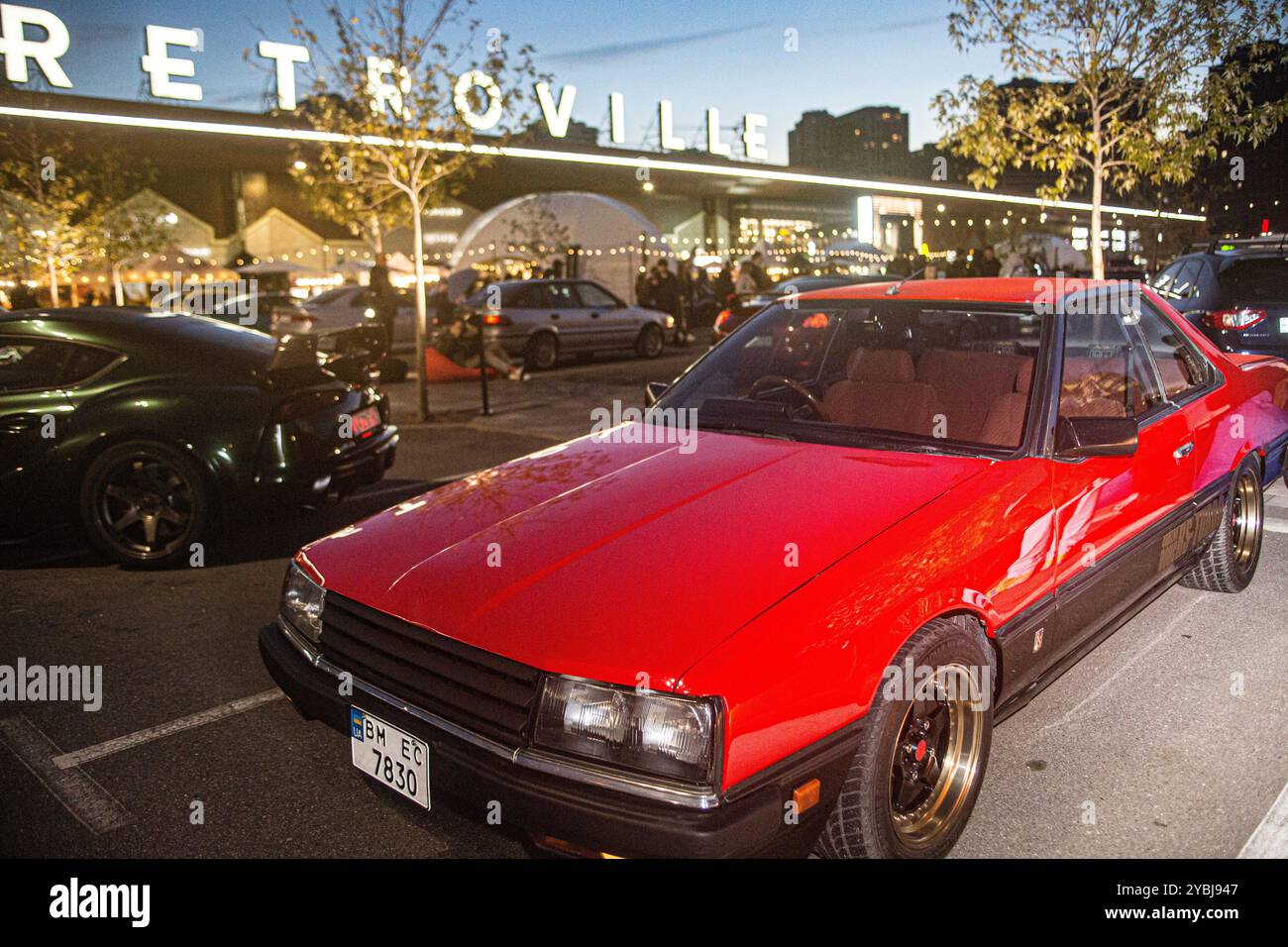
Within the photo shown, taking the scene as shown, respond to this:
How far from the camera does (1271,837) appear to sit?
2.64m

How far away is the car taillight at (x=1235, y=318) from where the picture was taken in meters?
8.62

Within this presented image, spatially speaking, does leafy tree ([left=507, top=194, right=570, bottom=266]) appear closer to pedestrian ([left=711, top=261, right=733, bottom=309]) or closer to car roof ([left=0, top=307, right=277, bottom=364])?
pedestrian ([left=711, top=261, right=733, bottom=309])

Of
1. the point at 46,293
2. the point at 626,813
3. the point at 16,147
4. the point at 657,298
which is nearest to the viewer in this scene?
the point at 626,813

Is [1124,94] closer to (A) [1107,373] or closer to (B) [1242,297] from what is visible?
(B) [1242,297]

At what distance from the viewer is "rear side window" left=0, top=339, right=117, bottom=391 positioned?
17.7 ft

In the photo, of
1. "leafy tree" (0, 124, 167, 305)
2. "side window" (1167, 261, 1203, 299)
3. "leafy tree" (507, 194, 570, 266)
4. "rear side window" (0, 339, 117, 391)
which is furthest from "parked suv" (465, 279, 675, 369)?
"rear side window" (0, 339, 117, 391)

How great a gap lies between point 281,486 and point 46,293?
18.7 meters

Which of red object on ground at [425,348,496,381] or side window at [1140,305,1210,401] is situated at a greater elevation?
side window at [1140,305,1210,401]

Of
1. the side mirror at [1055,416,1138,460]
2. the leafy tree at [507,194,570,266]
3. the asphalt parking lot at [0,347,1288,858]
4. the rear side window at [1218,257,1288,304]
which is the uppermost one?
the leafy tree at [507,194,570,266]

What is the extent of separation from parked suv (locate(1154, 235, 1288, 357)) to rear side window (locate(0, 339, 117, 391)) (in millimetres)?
8258

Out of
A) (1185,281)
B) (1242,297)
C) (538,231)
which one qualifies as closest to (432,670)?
(1242,297)
